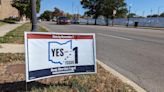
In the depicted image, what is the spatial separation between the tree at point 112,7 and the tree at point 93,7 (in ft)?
6.82

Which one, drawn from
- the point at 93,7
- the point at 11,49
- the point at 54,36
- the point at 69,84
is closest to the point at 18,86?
the point at 69,84

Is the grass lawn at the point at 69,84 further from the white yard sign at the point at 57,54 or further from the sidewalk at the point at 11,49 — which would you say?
the sidewalk at the point at 11,49

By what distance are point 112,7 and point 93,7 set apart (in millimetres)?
6794

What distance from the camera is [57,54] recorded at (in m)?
5.26

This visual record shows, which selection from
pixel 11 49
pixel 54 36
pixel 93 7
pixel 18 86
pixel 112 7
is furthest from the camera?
pixel 93 7

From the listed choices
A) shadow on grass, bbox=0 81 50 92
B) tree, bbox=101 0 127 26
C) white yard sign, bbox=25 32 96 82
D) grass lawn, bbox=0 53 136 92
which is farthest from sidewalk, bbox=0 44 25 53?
tree, bbox=101 0 127 26

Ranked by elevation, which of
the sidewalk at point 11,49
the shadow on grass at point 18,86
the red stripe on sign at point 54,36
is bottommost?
the shadow on grass at point 18,86

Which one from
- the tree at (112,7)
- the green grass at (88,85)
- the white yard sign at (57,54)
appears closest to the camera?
the white yard sign at (57,54)

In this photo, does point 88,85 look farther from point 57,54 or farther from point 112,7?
point 112,7

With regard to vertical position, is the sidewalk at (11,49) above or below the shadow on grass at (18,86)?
above

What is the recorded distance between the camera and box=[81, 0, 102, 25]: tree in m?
71.6

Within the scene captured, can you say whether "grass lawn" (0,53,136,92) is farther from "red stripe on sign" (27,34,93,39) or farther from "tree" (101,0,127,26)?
"tree" (101,0,127,26)

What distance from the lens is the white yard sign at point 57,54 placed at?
193 inches

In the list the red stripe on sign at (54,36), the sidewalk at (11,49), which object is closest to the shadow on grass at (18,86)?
the red stripe on sign at (54,36)
